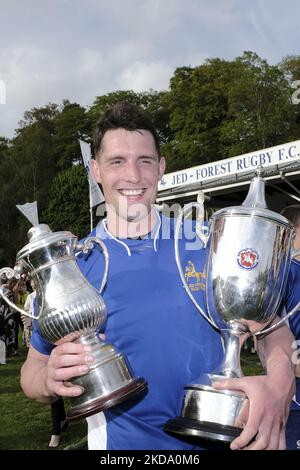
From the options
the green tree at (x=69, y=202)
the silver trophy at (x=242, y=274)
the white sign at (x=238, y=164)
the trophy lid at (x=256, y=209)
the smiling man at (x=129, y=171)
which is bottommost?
the silver trophy at (x=242, y=274)

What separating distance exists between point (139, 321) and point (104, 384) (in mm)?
224

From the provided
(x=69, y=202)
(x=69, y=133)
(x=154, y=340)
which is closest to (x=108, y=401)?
(x=154, y=340)

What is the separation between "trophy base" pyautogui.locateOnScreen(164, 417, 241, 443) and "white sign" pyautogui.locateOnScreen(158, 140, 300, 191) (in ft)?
22.2

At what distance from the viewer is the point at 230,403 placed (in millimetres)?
1477

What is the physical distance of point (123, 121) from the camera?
5.86ft

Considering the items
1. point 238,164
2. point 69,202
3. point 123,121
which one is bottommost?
point 123,121

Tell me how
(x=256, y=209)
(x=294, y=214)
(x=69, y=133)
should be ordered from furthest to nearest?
1. (x=69, y=133)
2. (x=294, y=214)
3. (x=256, y=209)

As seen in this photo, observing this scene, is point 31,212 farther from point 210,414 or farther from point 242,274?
point 210,414

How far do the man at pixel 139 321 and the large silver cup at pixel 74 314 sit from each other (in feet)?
0.16

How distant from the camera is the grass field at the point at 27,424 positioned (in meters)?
5.29

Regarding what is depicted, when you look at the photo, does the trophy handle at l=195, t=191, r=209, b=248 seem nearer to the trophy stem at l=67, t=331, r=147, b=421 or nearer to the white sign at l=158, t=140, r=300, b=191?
the trophy stem at l=67, t=331, r=147, b=421

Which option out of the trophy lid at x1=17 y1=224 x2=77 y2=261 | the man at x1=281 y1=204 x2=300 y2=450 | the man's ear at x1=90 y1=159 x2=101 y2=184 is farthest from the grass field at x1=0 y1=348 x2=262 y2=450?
the trophy lid at x1=17 y1=224 x2=77 y2=261

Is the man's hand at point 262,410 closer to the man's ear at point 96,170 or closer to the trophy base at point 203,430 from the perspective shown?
the trophy base at point 203,430

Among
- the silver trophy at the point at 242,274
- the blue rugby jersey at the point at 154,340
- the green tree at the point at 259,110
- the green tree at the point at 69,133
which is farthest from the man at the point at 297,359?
the green tree at the point at 69,133
